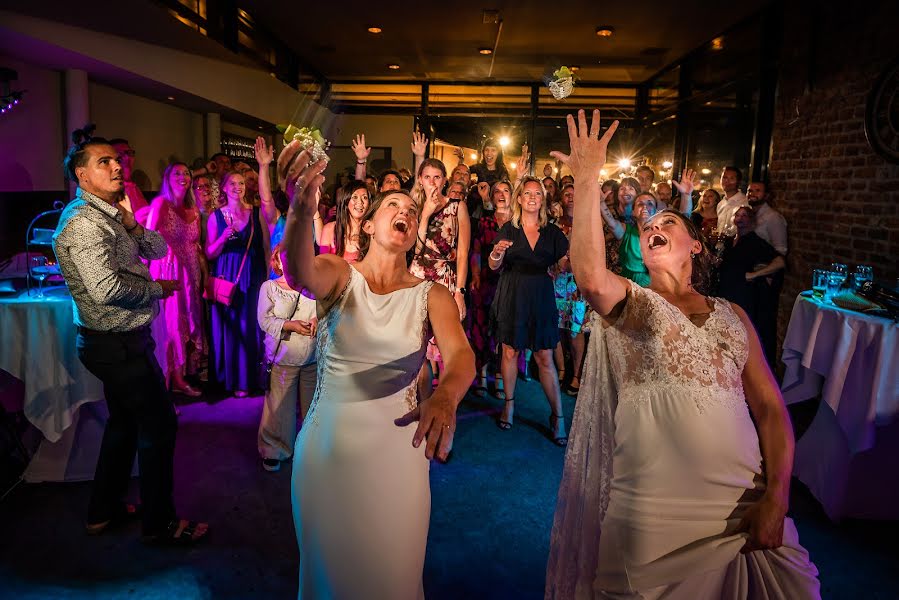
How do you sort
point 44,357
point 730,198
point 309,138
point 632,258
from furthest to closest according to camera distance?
point 730,198
point 632,258
point 44,357
point 309,138

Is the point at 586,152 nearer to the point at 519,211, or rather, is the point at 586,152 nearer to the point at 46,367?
the point at 519,211

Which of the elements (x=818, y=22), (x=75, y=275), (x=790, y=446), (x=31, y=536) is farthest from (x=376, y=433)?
(x=818, y=22)

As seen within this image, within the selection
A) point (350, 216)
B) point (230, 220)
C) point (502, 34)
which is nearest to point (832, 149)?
point (350, 216)

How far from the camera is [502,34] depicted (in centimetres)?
837

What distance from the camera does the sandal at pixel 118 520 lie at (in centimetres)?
282

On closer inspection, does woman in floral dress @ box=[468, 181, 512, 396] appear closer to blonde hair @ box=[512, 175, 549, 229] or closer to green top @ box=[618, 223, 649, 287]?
blonde hair @ box=[512, 175, 549, 229]

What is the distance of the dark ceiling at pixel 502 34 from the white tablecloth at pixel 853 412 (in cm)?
376

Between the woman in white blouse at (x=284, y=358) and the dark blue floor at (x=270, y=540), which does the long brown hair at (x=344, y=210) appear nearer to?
the woman in white blouse at (x=284, y=358)

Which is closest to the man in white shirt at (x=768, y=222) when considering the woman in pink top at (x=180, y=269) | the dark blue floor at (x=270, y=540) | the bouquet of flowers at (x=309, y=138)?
the dark blue floor at (x=270, y=540)

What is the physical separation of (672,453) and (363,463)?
86cm

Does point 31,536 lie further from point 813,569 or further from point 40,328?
point 813,569

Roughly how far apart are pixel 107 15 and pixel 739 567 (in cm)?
A: 608

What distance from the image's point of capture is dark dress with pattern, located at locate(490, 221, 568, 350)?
4176 millimetres
